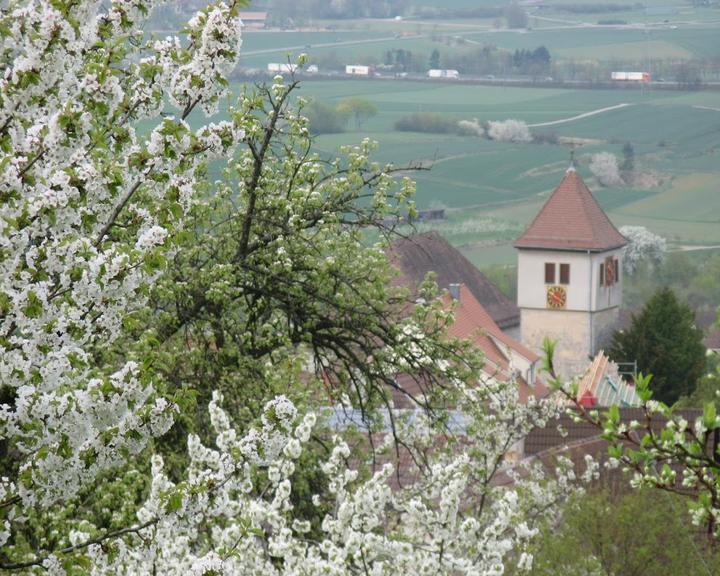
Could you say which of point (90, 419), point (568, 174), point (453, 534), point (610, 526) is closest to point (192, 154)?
point (90, 419)

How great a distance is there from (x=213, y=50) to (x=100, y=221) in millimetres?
835

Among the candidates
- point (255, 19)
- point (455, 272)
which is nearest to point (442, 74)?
point (255, 19)

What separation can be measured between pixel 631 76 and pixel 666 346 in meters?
125

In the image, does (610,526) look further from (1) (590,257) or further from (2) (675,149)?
(2) (675,149)

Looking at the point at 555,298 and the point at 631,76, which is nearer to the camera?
the point at 555,298

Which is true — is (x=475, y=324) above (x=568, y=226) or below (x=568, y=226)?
above

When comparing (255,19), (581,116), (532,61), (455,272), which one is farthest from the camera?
(532,61)

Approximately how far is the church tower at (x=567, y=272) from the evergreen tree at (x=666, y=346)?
23.9 metres

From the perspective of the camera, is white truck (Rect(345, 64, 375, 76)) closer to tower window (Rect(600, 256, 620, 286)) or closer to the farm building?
the farm building

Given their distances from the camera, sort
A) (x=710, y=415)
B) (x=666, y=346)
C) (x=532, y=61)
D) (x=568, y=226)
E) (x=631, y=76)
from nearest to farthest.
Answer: (x=710, y=415), (x=666, y=346), (x=568, y=226), (x=631, y=76), (x=532, y=61)

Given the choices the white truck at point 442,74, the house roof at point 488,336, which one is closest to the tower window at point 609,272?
the house roof at point 488,336

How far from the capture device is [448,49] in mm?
197875

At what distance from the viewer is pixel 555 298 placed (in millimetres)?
86562

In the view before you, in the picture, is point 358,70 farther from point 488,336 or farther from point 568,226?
point 488,336
